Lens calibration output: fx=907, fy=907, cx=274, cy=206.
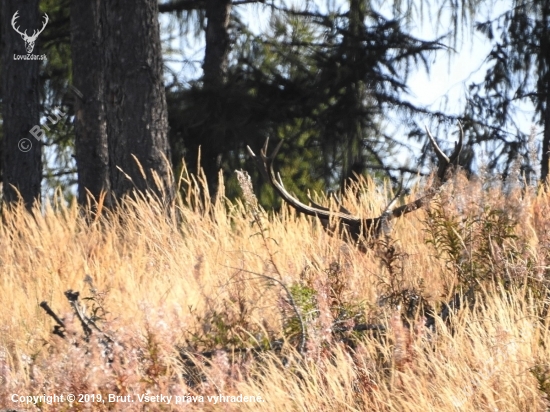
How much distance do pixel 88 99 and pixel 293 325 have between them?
7.24 m

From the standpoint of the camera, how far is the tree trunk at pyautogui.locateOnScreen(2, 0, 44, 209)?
37.0 ft

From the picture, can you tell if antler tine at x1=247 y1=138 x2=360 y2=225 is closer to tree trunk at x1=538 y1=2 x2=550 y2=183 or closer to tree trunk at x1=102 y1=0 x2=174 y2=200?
tree trunk at x1=102 y1=0 x2=174 y2=200

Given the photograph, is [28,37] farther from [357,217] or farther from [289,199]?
[357,217]

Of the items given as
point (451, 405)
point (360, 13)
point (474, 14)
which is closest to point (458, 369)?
point (451, 405)

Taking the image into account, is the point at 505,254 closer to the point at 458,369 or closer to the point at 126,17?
the point at 458,369

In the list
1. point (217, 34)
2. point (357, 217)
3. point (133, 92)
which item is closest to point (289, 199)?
point (357, 217)

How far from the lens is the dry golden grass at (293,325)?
3146 mm

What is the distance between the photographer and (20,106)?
450 inches

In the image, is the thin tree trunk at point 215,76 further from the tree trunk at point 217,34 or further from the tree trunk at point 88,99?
the tree trunk at point 88,99

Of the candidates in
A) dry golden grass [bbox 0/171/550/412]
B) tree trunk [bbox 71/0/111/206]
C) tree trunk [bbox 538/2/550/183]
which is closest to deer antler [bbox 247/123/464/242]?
dry golden grass [bbox 0/171/550/412]

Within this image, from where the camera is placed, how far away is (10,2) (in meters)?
11.2

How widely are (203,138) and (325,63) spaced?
1.92m

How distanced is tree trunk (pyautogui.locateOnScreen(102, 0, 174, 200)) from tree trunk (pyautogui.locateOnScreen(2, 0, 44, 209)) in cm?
338

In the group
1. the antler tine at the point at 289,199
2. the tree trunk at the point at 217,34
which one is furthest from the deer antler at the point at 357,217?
the tree trunk at the point at 217,34
